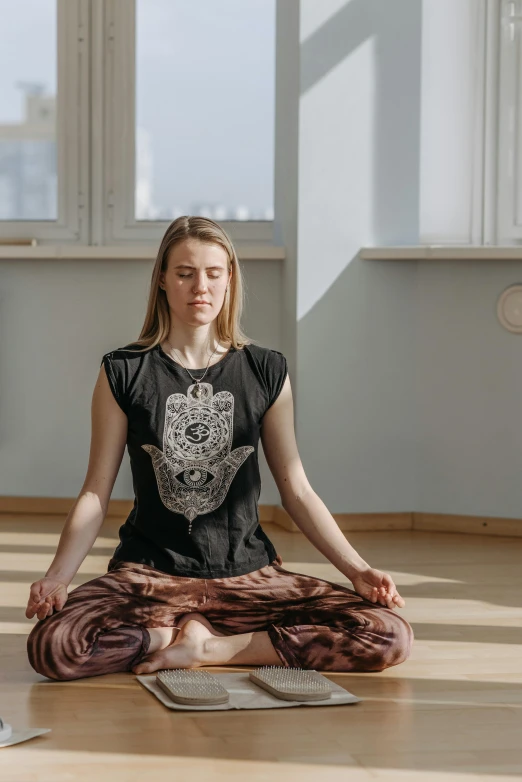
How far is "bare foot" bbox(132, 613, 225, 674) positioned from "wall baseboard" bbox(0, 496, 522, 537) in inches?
54.1

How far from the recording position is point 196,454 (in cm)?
200

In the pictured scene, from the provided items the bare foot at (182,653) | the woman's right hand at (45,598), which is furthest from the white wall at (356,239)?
the woman's right hand at (45,598)

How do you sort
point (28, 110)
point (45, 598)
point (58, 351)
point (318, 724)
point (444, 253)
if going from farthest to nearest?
point (28, 110), point (58, 351), point (444, 253), point (45, 598), point (318, 724)

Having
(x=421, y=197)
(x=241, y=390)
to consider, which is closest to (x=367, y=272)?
(x=421, y=197)

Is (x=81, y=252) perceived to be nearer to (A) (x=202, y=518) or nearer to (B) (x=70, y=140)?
(B) (x=70, y=140)

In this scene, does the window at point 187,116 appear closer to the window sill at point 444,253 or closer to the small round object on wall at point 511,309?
the window sill at point 444,253

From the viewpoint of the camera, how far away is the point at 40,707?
1.70 meters

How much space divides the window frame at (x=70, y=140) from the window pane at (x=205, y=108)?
177 mm

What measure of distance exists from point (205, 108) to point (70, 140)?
45 cm

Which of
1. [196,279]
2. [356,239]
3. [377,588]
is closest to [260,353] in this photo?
[196,279]

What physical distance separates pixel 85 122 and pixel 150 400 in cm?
194

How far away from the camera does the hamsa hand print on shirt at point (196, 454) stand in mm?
1991

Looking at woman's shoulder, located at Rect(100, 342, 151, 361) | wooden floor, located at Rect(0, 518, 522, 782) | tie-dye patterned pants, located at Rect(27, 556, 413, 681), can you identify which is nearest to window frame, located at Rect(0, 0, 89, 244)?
wooden floor, located at Rect(0, 518, 522, 782)

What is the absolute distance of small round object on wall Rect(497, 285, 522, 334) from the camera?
131 inches
